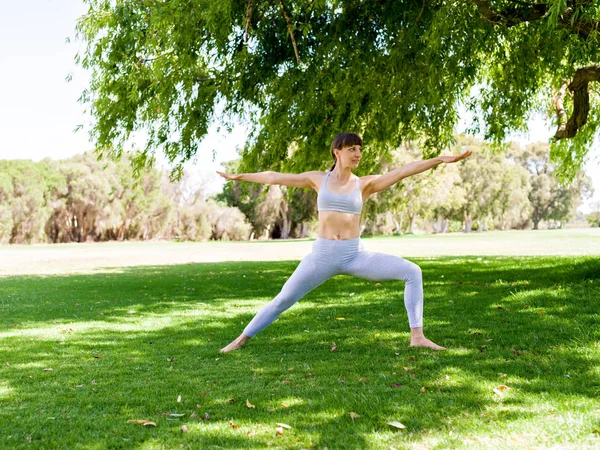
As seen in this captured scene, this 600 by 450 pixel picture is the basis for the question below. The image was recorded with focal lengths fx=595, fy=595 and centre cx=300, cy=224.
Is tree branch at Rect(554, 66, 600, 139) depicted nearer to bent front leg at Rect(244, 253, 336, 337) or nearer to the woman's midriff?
the woman's midriff

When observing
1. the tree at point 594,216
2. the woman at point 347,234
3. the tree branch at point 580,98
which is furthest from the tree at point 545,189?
A: the woman at point 347,234

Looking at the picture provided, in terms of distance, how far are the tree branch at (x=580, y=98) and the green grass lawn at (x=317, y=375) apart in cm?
359

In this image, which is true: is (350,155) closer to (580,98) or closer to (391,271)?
(391,271)

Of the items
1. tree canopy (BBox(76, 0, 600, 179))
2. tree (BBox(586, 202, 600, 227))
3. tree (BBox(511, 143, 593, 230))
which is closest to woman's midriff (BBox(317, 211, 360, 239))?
tree canopy (BBox(76, 0, 600, 179))

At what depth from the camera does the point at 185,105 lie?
12.8 m

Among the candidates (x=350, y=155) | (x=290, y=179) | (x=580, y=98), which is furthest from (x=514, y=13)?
(x=290, y=179)

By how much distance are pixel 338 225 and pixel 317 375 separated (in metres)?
1.44

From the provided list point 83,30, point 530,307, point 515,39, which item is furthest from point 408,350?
point 83,30

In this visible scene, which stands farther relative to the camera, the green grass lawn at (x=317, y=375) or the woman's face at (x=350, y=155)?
the woman's face at (x=350, y=155)

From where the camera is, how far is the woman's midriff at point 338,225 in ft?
19.1

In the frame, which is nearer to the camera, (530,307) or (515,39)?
(530,307)

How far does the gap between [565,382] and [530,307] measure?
3963mm

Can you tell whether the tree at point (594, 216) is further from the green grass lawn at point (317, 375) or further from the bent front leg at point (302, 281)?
the bent front leg at point (302, 281)

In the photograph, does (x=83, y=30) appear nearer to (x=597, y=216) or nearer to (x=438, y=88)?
(x=438, y=88)
